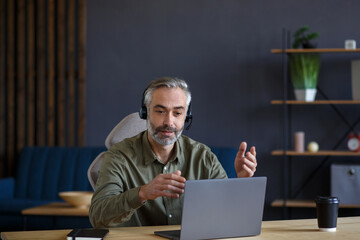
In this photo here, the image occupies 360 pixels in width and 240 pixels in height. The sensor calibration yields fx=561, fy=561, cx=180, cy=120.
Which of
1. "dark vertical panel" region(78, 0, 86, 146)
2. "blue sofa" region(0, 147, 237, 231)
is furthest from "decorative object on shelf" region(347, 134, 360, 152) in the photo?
"dark vertical panel" region(78, 0, 86, 146)

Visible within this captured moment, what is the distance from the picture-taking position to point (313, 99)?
4559mm

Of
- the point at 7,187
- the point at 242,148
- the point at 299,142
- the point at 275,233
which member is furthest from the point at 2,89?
the point at 275,233

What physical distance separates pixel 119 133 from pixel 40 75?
2883 millimetres

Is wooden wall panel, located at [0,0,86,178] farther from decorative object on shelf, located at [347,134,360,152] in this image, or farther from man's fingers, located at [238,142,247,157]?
man's fingers, located at [238,142,247,157]

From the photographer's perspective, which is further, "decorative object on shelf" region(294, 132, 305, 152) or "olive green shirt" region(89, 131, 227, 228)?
"decorative object on shelf" region(294, 132, 305, 152)

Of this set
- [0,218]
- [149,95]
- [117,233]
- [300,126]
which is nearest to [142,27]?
[300,126]

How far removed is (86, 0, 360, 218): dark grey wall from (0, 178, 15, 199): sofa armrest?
2.60ft

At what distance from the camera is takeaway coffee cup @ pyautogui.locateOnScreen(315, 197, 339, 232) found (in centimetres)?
201

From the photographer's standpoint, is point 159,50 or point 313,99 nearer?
point 313,99

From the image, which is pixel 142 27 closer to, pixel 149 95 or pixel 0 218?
pixel 0 218

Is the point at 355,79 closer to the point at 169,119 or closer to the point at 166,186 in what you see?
the point at 169,119

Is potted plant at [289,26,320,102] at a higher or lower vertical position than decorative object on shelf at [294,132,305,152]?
higher

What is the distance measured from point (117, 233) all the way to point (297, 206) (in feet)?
9.68

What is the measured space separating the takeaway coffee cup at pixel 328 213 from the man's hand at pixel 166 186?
542mm
